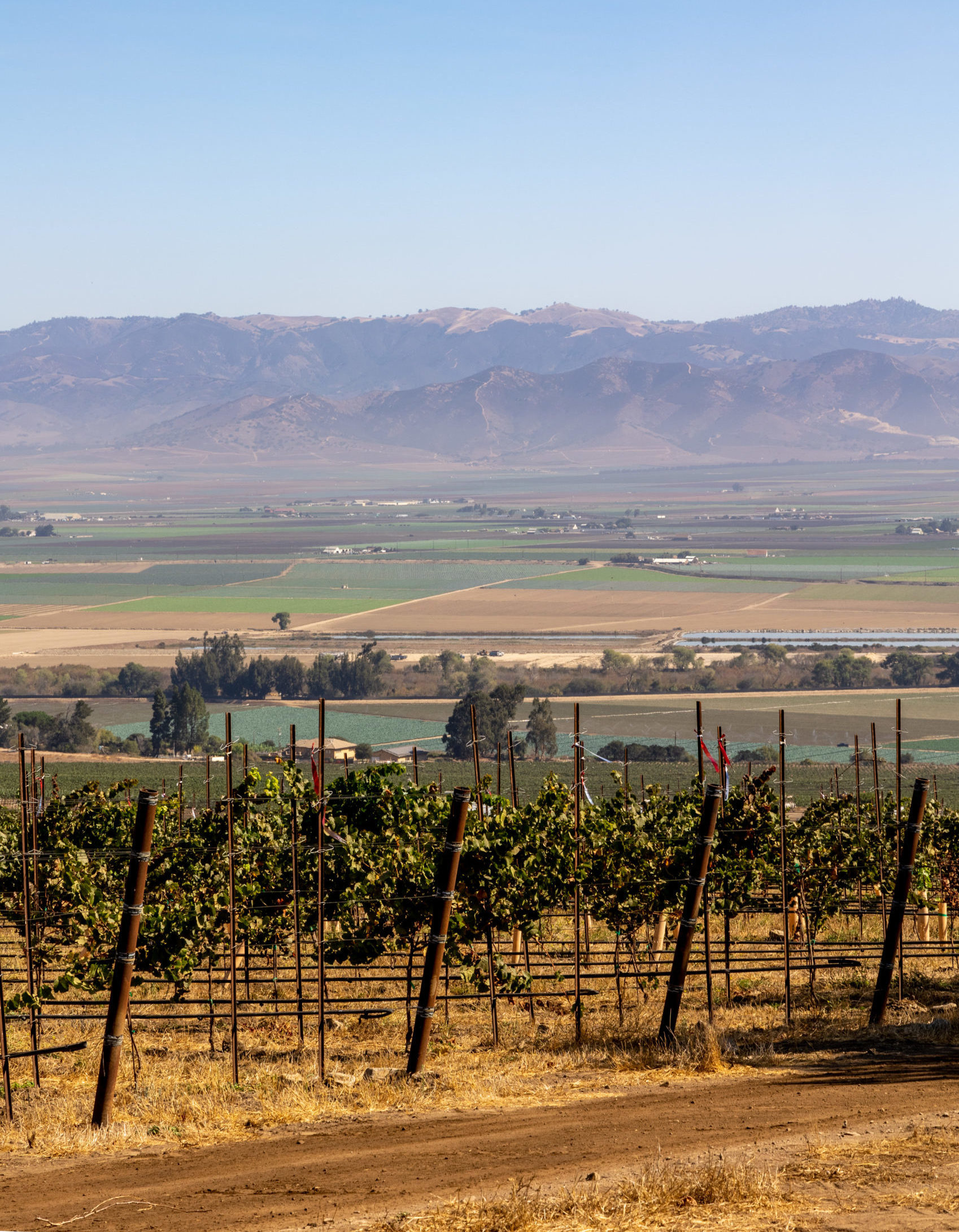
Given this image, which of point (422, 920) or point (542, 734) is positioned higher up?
point (422, 920)

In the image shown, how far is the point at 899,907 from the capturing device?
16.1 m

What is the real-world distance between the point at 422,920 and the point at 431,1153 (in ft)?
22.7

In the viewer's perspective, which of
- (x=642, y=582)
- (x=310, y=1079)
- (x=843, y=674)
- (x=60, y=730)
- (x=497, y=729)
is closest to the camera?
(x=310, y=1079)

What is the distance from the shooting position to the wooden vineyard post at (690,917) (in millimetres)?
15070

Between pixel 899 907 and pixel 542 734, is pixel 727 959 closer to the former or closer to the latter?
pixel 899 907

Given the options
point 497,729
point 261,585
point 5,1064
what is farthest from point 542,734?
point 261,585

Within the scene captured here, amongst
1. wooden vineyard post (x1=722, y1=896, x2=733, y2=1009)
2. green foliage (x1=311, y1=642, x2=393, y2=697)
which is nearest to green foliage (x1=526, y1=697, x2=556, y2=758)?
green foliage (x1=311, y1=642, x2=393, y2=697)

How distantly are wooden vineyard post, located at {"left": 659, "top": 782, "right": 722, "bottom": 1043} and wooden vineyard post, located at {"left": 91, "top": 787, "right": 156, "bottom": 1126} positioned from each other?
5861mm

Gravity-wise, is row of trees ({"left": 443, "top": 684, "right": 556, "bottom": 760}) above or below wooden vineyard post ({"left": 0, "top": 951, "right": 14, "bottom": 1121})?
below

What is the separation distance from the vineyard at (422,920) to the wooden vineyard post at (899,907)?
0.06 m

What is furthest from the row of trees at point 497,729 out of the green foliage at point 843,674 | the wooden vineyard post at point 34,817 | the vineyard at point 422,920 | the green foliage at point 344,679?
the wooden vineyard post at point 34,817

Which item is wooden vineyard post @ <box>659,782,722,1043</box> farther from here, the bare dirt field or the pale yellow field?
the bare dirt field

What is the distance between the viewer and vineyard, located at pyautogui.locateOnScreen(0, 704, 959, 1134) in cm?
1616

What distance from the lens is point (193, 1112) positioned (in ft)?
42.5
